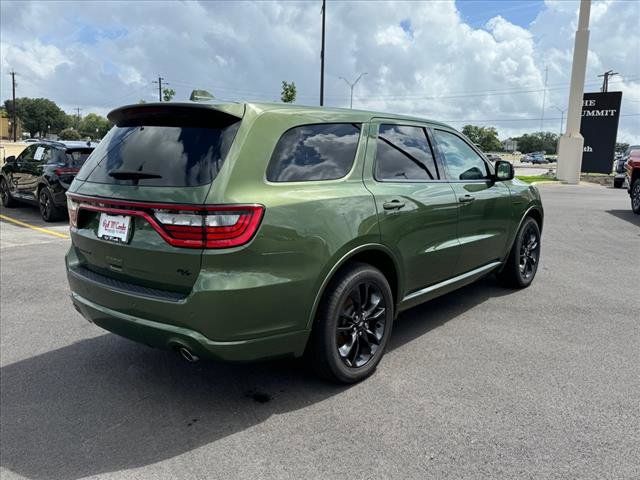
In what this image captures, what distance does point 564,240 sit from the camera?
29.3ft

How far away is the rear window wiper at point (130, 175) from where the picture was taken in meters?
3.04

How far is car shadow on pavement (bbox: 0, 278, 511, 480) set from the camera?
286 centimetres

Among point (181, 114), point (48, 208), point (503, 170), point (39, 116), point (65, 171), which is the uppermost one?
point (39, 116)

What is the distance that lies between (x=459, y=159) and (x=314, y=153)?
1.90 meters

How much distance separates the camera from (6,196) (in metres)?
13.1

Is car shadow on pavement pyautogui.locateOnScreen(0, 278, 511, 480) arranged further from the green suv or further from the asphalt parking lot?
the green suv

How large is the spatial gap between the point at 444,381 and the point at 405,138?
1796 millimetres

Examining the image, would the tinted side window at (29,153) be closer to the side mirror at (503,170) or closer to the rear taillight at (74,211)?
the rear taillight at (74,211)

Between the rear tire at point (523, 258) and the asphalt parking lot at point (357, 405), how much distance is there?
21.3 inches

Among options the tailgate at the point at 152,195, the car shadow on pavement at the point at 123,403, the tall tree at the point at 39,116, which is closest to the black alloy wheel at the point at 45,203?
the car shadow on pavement at the point at 123,403

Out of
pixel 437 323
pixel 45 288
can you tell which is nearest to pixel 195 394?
pixel 437 323

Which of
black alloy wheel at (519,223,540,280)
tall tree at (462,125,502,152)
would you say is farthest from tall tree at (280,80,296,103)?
tall tree at (462,125,502,152)

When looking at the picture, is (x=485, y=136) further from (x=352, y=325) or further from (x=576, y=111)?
(x=352, y=325)

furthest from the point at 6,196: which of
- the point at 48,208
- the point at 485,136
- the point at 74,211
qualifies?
the point at 485,136
